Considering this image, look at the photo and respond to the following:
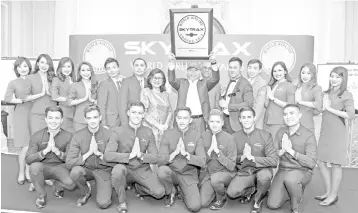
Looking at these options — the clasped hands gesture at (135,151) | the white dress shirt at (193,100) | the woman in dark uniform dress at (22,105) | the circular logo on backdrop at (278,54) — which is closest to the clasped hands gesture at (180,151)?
the clasped hands gesture at (135,151)

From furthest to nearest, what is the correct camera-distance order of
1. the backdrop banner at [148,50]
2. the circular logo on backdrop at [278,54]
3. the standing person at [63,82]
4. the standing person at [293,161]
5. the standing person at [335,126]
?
the backdrop banner at [148,50]
the circular logo on backdrop at [278,54]
the standing person at [63,82]
the standing person at [335,126]
the standing person at [293,161]

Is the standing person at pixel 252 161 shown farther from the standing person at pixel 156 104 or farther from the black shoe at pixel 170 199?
the standing person at pixel 156 104

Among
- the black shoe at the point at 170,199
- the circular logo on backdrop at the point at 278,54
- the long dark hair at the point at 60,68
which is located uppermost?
the circular logo on backdrop at the point at 278,54

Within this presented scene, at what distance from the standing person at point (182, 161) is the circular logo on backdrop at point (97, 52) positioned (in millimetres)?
2019

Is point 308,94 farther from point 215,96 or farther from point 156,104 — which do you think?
point 156,104

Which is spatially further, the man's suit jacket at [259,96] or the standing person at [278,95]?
the man's suit jacket at [259,96]

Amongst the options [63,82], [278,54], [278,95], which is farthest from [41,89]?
[278,54]

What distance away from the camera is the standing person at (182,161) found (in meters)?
3.36

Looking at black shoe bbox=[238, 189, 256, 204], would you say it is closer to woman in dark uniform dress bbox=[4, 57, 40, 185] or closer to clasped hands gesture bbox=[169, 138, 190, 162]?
clasped hands gesture bbox=[169, 138, 190, 162]

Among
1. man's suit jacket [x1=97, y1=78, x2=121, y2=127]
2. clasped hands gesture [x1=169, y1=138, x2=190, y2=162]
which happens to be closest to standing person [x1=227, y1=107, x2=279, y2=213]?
clasped hands gesture [x1=169, y1=138, x2=190, y2=162]

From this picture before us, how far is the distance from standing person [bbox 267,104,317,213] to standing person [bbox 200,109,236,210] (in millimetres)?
419

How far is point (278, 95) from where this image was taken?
3.96 m

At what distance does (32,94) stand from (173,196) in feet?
6.10

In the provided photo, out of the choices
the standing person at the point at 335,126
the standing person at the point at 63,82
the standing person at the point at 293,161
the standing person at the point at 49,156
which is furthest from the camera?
the standing person at the point at 63,82
